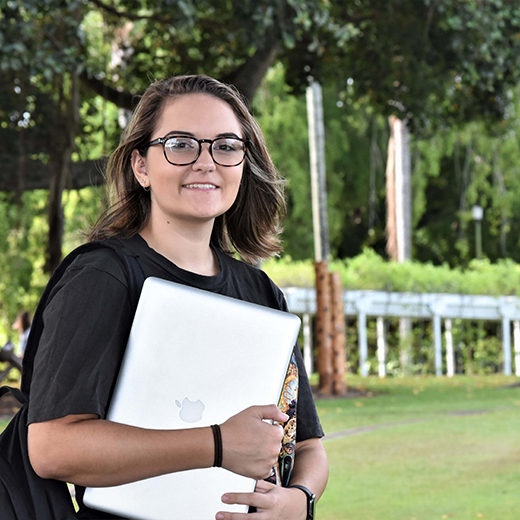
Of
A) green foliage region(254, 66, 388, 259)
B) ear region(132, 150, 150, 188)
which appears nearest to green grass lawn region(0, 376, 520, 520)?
ear region(132, 150, 150, 188)

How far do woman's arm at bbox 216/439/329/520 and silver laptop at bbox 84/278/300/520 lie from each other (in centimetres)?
2

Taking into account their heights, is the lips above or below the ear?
below

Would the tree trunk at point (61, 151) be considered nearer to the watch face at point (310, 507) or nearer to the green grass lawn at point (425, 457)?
the green grass lawn at point (425, 457)

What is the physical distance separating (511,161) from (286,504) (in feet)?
69.8

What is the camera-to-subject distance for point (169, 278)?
160 cm

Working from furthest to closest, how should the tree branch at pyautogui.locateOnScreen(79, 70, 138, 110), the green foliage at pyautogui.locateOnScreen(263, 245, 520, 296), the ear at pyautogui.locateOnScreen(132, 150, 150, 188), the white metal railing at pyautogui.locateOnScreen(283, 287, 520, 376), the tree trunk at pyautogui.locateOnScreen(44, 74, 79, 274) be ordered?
the green foliage at pyautogui.locateOnScreen(263, 245, 520, 296) < the white metal railing at pyautogui.locateOnScreen(283, 287, 520, 376) < the tree branch at pyautogui.locateOnScreen(79, 70, 138, 110) < the tree trunk at pyautogui.locateOnScreen(44, 74, 79, 274) < the ear at pyautogui.locateOnScreen(132, 150, 150, 188)

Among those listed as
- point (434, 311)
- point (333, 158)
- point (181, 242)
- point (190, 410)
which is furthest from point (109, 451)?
point (333, 158)

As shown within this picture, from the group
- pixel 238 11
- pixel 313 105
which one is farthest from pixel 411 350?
pixel 238 11

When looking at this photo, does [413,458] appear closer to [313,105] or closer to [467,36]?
[467,36]

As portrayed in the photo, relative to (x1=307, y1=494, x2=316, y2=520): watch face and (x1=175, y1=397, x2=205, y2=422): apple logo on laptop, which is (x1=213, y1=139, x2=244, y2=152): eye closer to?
(x1=175, y1=397, x2=205, y2=422): apple logo on laptop

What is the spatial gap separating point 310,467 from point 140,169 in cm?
74

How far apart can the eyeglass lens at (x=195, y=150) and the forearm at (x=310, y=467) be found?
65 centimetres

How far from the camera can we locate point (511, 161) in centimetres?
2153

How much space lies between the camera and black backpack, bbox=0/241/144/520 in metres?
1.42
